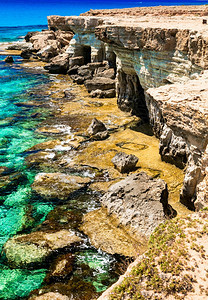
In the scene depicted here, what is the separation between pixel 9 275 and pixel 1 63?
41178 millimetres

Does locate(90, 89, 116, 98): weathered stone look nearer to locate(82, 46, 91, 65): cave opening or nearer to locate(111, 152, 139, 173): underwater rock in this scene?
locate(82, 46, 91, 65): cave opening

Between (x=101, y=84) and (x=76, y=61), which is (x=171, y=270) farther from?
(x=76, y=61)

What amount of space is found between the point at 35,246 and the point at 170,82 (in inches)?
454

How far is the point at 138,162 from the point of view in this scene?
1533cm

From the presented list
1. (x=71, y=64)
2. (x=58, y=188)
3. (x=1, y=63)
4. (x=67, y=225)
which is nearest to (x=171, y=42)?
(x=58, y=188)

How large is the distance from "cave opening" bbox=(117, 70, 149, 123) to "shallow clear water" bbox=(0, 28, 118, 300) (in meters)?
6.60

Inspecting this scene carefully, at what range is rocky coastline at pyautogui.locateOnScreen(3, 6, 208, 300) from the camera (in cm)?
707

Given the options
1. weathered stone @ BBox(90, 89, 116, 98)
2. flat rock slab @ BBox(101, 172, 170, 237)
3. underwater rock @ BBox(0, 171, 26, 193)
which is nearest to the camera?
flat rock slab @ BBox(101, 172, 170, 237)

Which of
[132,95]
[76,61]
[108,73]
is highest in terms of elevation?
[76,61]

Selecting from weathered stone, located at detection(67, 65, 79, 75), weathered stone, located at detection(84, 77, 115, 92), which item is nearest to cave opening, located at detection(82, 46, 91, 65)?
weathered stone, located at detection(67, 65, 79, 75)

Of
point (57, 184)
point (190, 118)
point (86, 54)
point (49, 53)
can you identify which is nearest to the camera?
point (190, 118)

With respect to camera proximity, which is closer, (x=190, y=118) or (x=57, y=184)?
(x=190, y=118)

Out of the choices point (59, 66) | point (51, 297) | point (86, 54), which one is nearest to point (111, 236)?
point (51, 297)

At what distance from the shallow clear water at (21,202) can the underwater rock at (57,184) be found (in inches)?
16.1
